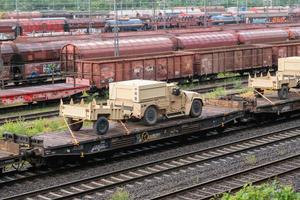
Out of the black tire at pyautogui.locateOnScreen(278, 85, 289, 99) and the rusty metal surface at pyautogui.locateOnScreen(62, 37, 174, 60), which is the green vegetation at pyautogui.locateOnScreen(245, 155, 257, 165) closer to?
the black tire at pyautogui.locateOnScreen(278, 85, 289, 99)

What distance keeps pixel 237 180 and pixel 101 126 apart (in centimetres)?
414

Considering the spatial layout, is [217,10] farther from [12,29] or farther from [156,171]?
[156,171]

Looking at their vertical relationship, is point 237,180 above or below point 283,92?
below

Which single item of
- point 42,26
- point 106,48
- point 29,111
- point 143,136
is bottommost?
point 29,111

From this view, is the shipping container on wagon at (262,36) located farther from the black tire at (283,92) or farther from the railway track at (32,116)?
the railway track at (32,116)

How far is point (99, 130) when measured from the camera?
16484mm

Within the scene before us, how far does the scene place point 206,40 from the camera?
40469 millimetres

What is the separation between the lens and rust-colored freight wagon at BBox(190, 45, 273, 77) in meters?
34.2

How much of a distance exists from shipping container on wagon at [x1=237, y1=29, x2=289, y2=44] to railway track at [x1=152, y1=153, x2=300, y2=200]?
26785 mm

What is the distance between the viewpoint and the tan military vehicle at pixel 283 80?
72.0ft

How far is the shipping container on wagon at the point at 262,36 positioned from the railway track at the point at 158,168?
23.1m

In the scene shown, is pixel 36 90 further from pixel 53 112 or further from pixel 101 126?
pixel 101 126

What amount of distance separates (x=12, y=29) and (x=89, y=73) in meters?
25.4

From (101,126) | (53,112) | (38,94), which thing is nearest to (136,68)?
(38,94)
